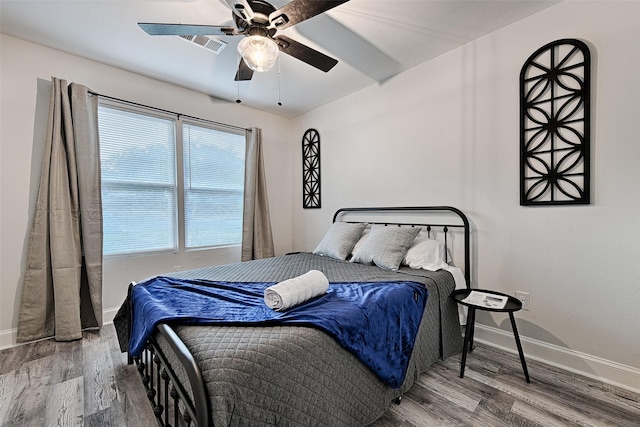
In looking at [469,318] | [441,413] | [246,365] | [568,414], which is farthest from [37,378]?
[568,414]

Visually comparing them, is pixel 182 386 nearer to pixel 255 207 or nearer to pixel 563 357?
pixel 563 357

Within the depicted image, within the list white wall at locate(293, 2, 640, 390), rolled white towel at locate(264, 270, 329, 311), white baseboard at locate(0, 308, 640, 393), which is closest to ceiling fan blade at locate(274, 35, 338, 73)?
white wall at locate(293, 2, 640, 390)

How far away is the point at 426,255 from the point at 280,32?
6.83 feet

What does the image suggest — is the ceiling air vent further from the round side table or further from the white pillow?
the round side table

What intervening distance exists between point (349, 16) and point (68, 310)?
10.8 ft

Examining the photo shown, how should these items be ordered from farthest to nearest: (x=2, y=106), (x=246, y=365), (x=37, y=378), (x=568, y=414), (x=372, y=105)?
(x=372, y=105)
(x=2, y=106)
(x=37, y=378)
(x=568, y=414)
(x=246, y=365)

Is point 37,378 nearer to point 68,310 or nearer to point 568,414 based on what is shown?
point 68,310

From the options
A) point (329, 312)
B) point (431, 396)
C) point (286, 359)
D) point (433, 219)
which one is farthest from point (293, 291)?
point (433, 219)

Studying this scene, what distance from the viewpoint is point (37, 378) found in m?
1.87

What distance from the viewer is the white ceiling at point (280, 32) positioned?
1.96 meters

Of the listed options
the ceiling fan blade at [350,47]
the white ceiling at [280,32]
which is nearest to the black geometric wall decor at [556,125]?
the white ceiling at [280,32]

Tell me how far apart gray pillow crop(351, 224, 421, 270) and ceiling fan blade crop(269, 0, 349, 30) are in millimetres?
1727

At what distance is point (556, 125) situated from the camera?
1965mm

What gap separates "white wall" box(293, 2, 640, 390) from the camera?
5.74ft
